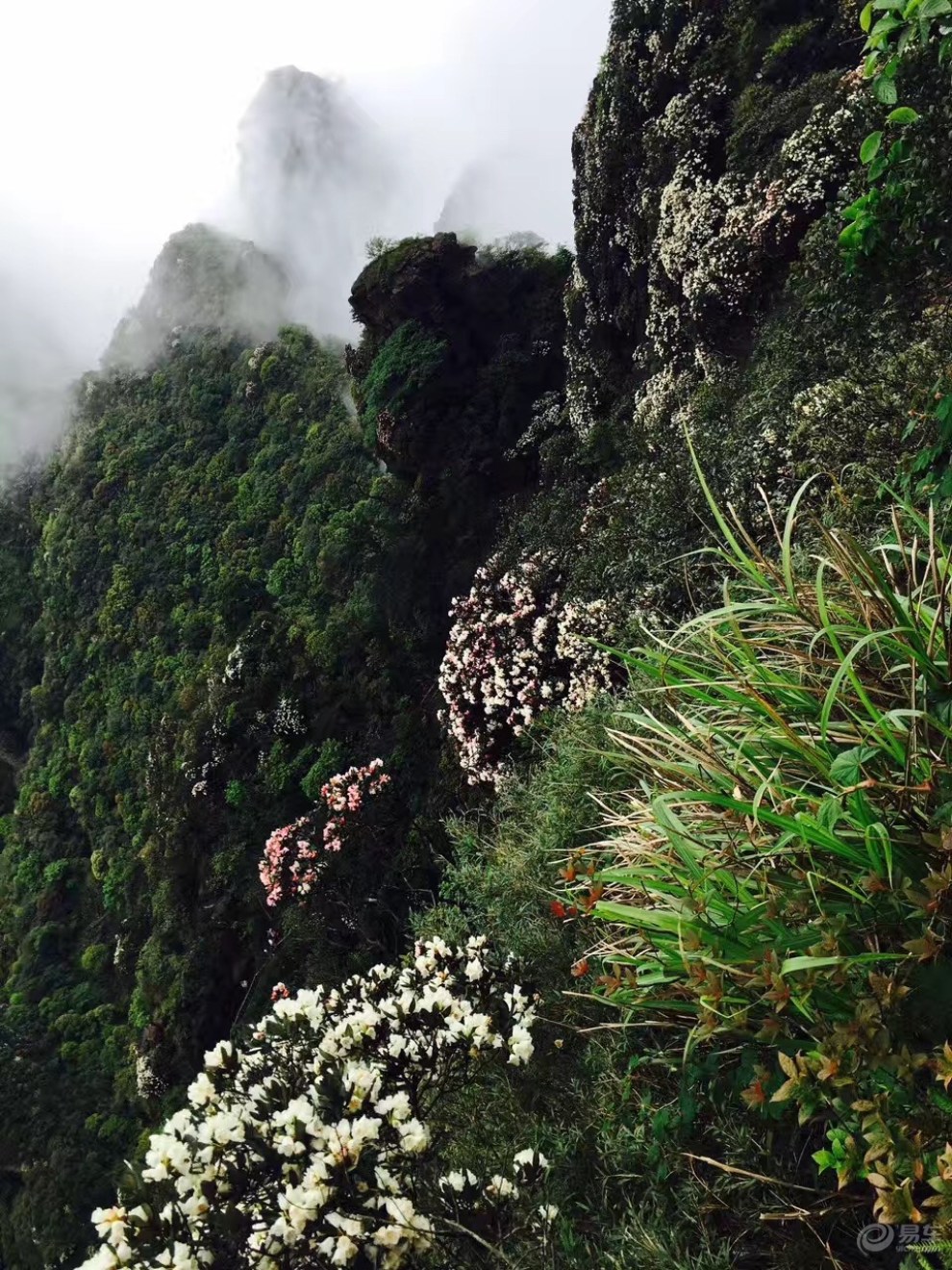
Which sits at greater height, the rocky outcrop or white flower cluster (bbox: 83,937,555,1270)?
the rocky outcrop

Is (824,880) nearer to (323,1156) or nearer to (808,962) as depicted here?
(808,962)

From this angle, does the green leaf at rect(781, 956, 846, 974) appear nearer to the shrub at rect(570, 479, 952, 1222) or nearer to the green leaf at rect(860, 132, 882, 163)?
the shrub at rect(570, 479, 952, 1222)

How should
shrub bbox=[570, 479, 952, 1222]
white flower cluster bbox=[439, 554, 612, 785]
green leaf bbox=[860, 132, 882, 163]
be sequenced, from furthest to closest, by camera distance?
white flower cluster bbox=[439, 554, 612, 785] < green leaf bbox=[860, 132, 882, 163] < shrub bbox=[570, 479, 952, 1222]

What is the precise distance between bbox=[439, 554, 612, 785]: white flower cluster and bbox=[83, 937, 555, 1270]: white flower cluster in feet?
14.7

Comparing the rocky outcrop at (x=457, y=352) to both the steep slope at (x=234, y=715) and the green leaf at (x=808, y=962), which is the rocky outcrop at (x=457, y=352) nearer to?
the steep slope at (x=234, y=715)

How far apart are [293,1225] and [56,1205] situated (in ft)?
59.1

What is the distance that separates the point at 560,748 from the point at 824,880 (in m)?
2.65

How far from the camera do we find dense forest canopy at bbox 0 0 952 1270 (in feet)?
6.89

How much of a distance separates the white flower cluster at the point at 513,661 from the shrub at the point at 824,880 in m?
4.47

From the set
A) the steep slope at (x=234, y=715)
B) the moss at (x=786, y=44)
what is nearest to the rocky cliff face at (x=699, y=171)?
the moss at (x=786, y=44)

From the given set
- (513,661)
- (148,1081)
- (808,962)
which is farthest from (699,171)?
(148,1081)

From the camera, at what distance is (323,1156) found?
220cm

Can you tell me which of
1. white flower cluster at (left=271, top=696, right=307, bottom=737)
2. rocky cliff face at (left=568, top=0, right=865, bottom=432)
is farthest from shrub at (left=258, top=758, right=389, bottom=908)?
rocky cliff face at (left=568, top=0, right=865, bottom=432)

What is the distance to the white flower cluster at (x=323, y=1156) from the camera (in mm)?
2139
